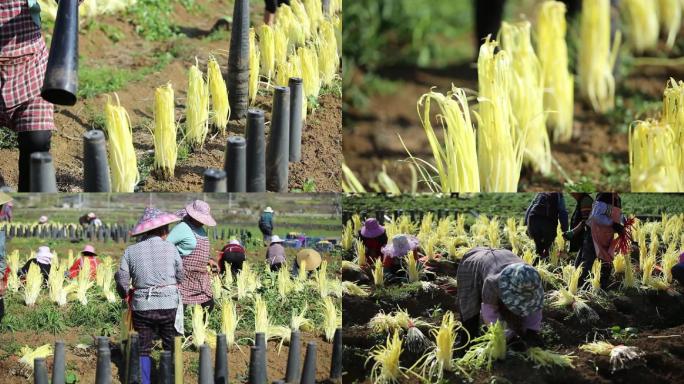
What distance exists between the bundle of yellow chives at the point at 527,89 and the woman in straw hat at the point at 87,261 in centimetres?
225

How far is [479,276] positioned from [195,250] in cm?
136

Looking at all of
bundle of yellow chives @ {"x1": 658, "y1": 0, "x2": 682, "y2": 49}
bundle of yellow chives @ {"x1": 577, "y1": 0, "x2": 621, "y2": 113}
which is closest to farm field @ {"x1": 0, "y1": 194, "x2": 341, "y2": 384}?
bundle of yellow chives @ {"x1": 577, "y1": 0, "x2": 621, "y2": 113}

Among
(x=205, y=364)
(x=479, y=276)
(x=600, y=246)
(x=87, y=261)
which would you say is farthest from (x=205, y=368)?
(x=600, y=246)

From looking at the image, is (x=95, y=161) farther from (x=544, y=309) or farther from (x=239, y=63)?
(x=544, y=309)

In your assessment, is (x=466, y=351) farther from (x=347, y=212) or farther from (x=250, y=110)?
(x=250, y=110)

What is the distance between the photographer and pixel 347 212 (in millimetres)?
4660

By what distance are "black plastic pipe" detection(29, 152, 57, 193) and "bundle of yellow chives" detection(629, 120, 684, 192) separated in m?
2.42

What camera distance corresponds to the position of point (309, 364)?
463 centimetres

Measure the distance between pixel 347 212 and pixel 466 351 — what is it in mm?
856

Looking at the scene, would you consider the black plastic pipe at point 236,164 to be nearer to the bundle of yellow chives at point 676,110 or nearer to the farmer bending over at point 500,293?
the farmer bending over at point 500,293

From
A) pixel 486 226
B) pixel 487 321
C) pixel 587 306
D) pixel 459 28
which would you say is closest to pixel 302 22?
pixel 459 28

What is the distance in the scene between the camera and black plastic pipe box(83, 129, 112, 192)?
4.18 meters

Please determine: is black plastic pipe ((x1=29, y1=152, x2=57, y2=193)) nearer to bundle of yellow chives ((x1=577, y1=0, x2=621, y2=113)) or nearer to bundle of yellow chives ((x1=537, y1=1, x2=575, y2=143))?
bundle of yellow chives ((x1=537, y1=1, x2=575, y2=143))

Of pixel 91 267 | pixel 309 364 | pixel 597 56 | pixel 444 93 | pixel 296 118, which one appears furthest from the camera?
pixel 91 267
